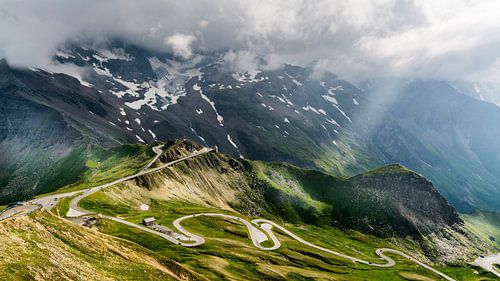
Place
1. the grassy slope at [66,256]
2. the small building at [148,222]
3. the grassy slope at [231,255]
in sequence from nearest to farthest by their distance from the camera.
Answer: the grassy slope at [66,256]
the grassy slope at [231,255]
the small building at [148,222]

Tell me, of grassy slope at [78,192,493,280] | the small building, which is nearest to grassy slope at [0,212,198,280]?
grassy slope at [78,192,493,280]

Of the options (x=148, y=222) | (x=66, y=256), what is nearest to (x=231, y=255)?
(x=148, y=222)

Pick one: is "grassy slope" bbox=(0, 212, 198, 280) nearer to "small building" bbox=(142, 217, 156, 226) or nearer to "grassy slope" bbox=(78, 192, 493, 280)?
"grassy slope" bbox=(78, 192, 493, 280)

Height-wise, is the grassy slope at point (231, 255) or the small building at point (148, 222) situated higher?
the small building at point (148, 222)

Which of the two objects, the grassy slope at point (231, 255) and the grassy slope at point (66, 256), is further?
the grassy slope at point (231, 255)

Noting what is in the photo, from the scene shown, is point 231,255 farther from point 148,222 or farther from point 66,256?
point 66,256

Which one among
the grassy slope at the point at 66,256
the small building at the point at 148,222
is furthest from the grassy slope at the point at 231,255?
the grassy slope at the point at 66,256

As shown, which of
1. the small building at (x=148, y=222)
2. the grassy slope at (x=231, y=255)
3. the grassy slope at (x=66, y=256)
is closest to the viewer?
the grassy slope at (x=66, y=256)

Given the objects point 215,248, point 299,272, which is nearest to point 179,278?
point 215,248

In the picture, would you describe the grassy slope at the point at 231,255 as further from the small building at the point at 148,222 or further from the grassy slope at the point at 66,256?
the grassy slope at the point at 66,256

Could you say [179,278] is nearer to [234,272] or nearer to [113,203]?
[234,272]
